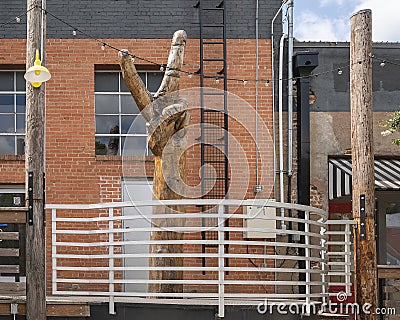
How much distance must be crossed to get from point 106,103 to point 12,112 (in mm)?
1734

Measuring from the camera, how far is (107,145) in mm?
15656

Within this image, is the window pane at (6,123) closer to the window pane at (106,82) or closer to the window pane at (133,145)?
the window pane at (106,82)

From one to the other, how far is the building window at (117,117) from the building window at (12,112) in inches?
54.6

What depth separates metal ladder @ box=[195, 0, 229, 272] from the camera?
49.9 feet

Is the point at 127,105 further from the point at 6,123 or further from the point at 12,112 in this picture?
the point at 6,123

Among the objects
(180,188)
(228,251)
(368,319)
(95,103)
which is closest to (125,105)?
(95,103)

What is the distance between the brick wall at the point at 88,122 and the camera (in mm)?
15352

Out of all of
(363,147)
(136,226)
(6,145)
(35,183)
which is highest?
(6,145)

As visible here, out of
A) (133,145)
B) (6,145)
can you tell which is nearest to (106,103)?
(133,145)

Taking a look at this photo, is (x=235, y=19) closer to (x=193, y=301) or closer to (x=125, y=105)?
(x=125, y=105)

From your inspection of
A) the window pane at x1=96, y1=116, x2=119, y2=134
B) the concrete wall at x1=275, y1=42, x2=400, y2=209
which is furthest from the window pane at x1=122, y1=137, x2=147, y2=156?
the concrete wall at x1=275, y1=42, x2=400, y2=209

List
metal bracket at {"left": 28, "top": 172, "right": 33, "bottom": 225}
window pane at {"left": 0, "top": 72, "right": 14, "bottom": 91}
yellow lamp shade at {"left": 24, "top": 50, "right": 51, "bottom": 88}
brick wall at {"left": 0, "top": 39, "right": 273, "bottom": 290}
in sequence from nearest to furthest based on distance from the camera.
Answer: yellow lamp shade at {"left": 24, "top": 50, "right": 51, "bottom": 88} < metal bracket at {"left": 28, "top": 172, "right": 33, "bottom": 225} < brick wall at {"left": 0, "top": 39, "right": 273, "bottom": 290} < window pane at {"left": 0, "top": 72, "right": 14, "bottom": 91}

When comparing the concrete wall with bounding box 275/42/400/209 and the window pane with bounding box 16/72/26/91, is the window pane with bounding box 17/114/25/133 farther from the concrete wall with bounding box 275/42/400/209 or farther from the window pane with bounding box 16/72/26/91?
the concrete wall with bounding box 275/42/400/209

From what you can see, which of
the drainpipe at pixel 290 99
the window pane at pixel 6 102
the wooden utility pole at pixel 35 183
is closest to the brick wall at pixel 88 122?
the drainpipe at pixel 290 99
